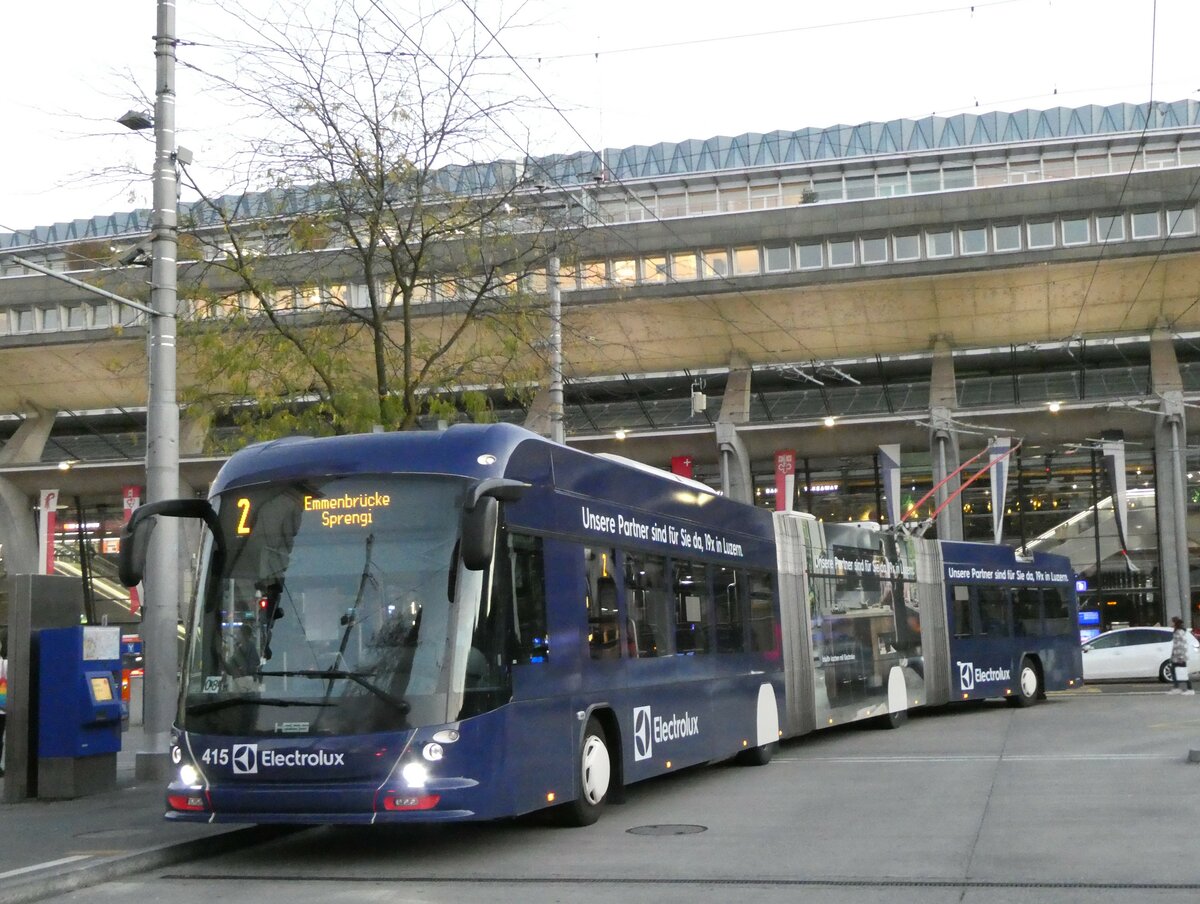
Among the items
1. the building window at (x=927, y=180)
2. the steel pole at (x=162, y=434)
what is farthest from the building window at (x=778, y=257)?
the steel pole at (x=162, y=434)

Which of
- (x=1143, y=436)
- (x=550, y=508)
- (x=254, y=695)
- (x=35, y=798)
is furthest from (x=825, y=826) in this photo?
(x=1143, y=436)

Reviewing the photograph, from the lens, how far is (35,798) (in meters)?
13.2

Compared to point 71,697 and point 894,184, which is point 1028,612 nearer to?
point 71,697

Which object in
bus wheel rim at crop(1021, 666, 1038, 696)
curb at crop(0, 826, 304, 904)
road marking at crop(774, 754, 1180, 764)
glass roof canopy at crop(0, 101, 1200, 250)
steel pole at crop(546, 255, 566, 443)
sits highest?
glass roof canopy at crop(0, 101, 1200, 250)

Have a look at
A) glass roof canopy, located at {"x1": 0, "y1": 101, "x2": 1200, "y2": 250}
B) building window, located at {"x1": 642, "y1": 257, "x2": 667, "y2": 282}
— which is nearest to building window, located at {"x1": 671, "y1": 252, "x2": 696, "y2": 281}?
building window, located at {"x1": 642, "y1": 257, "x2": 667, "y2": 282}

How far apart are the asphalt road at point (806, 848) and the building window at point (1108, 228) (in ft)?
69.6

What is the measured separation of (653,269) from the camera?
36.0 m

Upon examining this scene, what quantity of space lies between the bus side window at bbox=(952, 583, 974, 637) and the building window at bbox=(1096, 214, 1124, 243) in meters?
13.5

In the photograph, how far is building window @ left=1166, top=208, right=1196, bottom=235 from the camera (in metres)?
33.5

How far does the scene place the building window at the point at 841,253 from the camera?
117 ft

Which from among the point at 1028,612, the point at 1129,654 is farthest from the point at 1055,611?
the point at 1129,654

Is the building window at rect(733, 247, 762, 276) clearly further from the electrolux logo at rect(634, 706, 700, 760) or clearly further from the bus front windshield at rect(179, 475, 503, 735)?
the bus front windshield at rect(179, 475, 503, 735)

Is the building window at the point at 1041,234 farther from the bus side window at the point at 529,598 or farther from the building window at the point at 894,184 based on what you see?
the bus side window at the point at 529,598

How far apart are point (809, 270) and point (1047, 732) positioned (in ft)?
58.2
